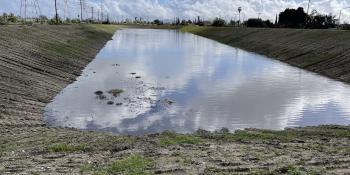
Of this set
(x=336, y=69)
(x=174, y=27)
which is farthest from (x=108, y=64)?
(x=174, y=27)

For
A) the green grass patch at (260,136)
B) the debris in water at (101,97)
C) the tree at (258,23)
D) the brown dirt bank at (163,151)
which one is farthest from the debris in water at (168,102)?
the tree at (258,23)

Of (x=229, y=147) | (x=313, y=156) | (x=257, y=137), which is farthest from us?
(x=257, y=137)

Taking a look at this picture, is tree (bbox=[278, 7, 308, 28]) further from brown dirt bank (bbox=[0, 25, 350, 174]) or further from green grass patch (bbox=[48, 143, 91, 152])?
green grass patch (bbox=[48, 143, 91, 152])

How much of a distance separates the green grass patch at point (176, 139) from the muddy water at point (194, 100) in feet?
10.5

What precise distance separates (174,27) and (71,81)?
16121 centimetres

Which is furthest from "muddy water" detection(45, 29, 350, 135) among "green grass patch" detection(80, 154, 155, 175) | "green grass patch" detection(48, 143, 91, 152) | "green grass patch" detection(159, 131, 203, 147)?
"green grass patch" detection(80, 154, 155, 175)

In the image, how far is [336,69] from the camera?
135 feet

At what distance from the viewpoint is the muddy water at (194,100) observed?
21.6 meters

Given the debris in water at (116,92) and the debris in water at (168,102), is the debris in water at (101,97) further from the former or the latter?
the debris in water at (168,102)

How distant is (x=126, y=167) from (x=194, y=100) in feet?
53.3

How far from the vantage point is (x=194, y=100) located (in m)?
27.6

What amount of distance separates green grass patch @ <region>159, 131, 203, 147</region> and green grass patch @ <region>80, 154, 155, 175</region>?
273 centimetres

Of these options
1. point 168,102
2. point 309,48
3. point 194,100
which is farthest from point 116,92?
point 309,48

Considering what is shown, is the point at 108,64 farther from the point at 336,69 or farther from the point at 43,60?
the point at 336,69
